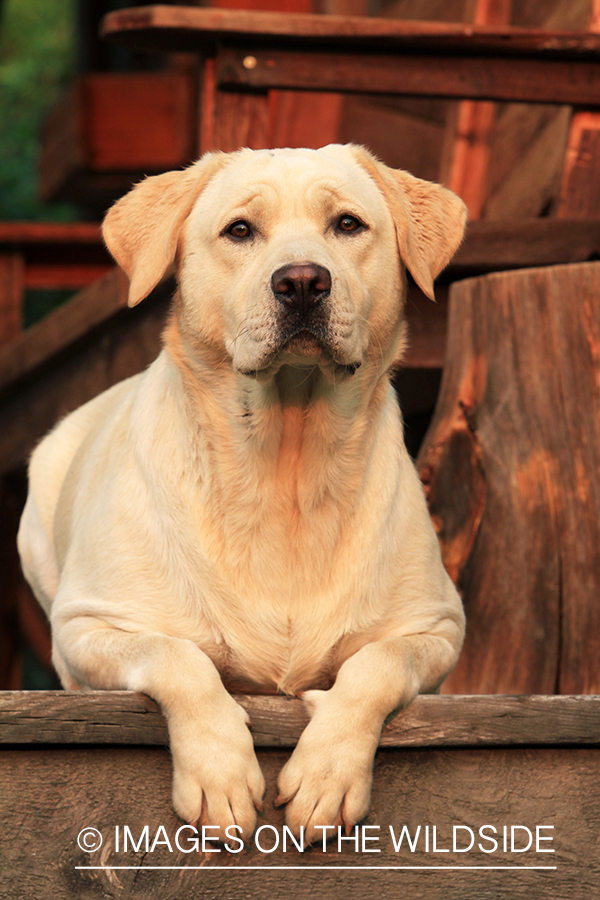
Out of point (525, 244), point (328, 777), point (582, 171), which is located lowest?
point (328, 777)

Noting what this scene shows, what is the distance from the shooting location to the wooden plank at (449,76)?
4.11 metres

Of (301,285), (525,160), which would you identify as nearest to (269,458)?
(301,285)

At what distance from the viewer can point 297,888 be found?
2.06 m

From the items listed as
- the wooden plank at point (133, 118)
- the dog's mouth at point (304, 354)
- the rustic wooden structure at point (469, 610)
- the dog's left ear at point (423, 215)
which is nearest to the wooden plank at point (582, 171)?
the rustic wooden structure at point (469, 610)

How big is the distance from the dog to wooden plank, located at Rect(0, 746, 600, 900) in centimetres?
25

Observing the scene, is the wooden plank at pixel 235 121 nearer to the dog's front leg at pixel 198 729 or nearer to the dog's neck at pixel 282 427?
the dog's neck at pixel 282 427

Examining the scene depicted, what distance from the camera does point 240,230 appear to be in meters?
2.75

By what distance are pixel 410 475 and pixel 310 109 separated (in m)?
4.79

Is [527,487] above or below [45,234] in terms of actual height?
below

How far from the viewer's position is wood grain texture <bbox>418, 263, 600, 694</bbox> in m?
3.40

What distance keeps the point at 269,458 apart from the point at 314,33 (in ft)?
6.54

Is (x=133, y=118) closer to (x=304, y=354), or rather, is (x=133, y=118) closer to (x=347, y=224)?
(x=347, y=224)

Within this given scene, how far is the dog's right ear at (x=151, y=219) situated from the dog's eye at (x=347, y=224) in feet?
1.34

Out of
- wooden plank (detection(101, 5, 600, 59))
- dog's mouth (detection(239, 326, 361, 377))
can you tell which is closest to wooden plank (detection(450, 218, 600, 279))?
wooden plank (detection(101, 5, 600, 59))
